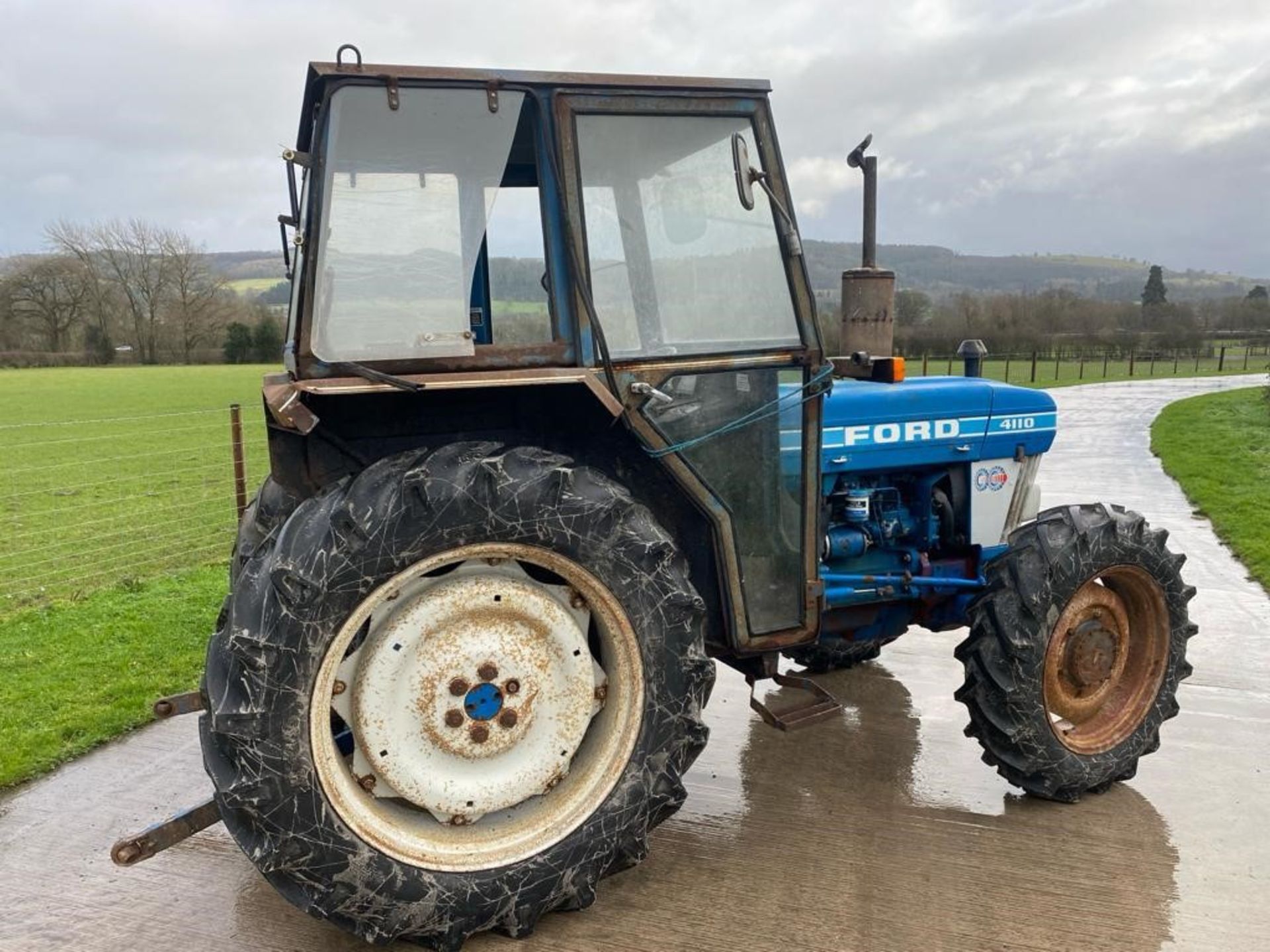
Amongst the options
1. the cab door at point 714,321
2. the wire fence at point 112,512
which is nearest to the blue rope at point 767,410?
the cab door at point 714,321

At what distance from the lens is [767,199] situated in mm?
Result: 3162

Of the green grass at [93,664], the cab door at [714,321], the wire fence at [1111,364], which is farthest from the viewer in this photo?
the wire fence at [1111,364]

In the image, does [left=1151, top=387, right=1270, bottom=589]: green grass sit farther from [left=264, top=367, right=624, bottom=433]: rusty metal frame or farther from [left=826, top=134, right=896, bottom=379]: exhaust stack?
[left=264, top=367, right=624, bottom=433]: rusty metal frame

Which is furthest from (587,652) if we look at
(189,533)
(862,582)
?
(189,533)

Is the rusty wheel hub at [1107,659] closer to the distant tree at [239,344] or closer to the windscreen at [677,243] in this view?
the windscreen at [677,243]

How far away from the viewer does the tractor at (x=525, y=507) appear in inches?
97.7

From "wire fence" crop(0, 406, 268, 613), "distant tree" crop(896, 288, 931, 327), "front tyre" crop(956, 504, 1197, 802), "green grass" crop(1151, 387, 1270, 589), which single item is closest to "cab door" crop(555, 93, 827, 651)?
"front tyre" crop(956, 504, 1197, 802)

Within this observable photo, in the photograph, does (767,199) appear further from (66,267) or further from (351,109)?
(66,267)

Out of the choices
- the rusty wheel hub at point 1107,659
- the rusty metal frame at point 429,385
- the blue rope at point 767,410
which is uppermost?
the rusty metal frame at point 429,385

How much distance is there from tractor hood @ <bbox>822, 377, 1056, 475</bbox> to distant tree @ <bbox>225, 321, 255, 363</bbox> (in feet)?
162

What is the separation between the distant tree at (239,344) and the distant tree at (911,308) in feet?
110

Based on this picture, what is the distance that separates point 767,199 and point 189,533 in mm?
8610

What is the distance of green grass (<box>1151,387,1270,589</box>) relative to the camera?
8078 mm

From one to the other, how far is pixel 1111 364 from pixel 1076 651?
43.6 metres
